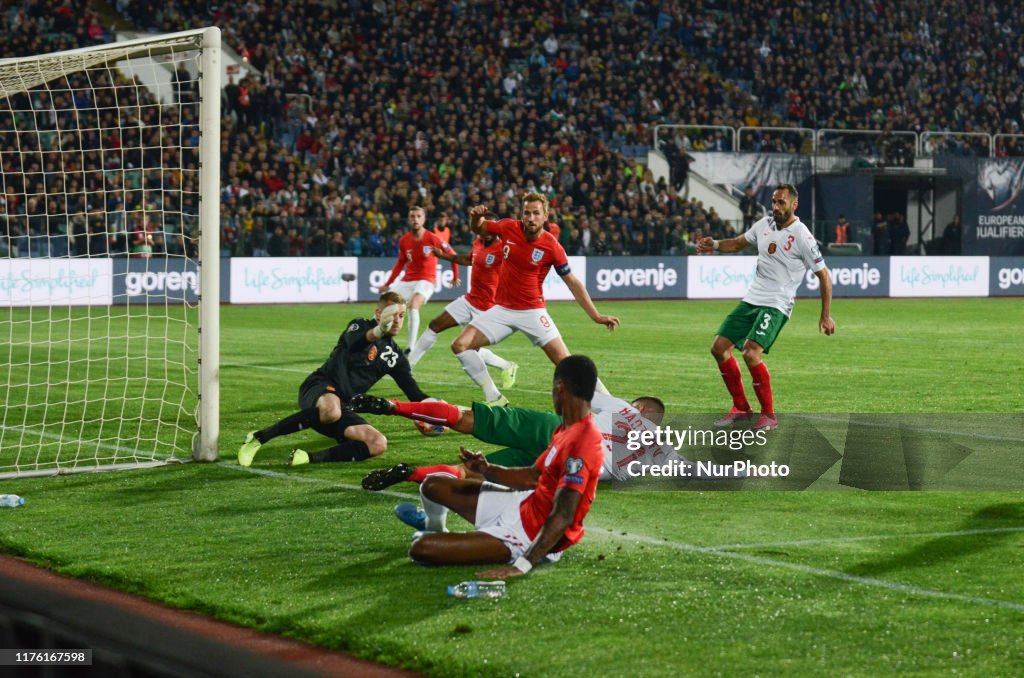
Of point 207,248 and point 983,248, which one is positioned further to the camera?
point 983,248

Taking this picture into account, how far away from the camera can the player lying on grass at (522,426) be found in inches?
320

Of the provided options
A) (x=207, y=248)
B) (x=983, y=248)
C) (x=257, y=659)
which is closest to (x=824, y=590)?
(x=257, y=659)

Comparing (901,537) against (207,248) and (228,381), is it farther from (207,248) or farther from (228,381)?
(228,381)

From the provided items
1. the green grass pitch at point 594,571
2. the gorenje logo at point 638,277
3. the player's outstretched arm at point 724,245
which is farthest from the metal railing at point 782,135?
the green grass pitch at point 594,571

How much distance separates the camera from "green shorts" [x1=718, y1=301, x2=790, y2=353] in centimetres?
1216

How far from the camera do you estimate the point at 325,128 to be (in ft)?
118

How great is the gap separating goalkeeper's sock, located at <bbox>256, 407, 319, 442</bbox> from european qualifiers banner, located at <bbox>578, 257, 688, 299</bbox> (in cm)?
2452

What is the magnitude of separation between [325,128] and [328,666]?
104 ft

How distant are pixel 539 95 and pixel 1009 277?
1447 centimetres

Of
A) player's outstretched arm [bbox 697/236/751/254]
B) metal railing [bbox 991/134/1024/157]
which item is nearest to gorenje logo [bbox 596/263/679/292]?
metal railing [bbox 991/134/1024/157]

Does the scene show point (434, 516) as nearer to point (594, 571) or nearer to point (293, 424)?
point (594, 571)

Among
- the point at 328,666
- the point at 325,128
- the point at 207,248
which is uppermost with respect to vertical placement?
the point at 325,128

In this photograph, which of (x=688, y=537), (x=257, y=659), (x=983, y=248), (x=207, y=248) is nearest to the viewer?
(x=257, y=659)

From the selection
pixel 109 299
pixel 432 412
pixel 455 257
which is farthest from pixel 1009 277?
pixel 432 412
